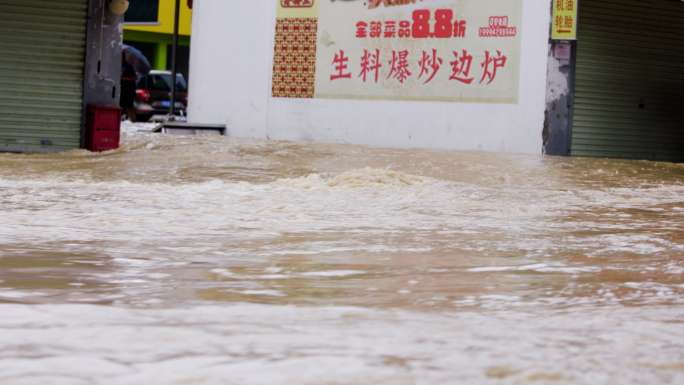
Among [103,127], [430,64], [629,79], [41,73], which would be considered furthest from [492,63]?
[41,73]

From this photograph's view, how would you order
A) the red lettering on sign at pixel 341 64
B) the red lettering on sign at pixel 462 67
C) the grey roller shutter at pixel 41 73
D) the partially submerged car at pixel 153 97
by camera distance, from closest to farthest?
the grey roller shutter at pixel 41 73 → the red lettering on sign at pixel 462 67 → the red lettering on sign at pixel 341 64 → the partially submerged car at pixel 153 97

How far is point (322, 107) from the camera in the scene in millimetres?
12445

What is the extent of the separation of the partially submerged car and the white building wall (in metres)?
5.42

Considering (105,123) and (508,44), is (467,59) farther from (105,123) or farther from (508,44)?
(105,123)

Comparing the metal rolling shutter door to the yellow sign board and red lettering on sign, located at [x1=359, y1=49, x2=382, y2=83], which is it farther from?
red lettering on sign, located at [x1=359, y1=49, x2=382, y2=83]

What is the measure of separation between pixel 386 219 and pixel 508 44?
8.05 metres

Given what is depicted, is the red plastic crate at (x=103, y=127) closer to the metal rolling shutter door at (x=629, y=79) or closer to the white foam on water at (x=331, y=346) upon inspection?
the metal rolling shutter door at (x=629, y=79)

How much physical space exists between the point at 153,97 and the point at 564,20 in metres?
11.2

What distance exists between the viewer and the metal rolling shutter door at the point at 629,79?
11.5m

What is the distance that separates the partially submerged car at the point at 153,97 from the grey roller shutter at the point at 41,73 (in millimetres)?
8701

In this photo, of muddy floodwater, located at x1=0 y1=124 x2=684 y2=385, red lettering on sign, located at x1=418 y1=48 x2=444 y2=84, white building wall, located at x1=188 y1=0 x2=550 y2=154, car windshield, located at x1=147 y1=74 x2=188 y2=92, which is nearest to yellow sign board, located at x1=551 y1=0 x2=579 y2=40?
white building wall, located at x1=188 y1=0 x2=550 y2=154

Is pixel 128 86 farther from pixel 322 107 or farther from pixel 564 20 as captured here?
pixel 564 20

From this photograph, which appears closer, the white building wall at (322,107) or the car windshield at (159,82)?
the white building wall at (322,107)

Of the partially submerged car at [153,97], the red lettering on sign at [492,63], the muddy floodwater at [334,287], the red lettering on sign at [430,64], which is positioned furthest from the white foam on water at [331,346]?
the partially submerged car at [153,97]
